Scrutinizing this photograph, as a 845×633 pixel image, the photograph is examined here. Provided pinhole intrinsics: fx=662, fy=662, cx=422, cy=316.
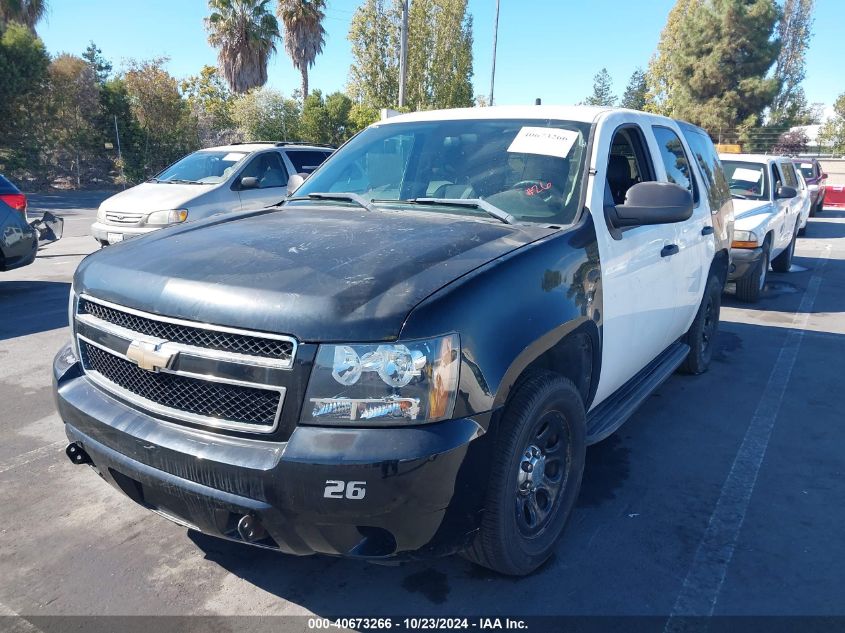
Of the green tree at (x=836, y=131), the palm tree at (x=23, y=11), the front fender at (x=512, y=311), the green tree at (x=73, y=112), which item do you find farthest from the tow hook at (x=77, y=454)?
the green tree at (x=836, y=131)

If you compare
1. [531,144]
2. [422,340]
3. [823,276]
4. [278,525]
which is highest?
[531,144]

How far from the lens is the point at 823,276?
432 inches

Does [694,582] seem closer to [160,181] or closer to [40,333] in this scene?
[40,333]

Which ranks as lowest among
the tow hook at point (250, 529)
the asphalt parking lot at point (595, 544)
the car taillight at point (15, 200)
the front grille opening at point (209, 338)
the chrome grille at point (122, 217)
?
the asphalt parking lot at point (595, 544)

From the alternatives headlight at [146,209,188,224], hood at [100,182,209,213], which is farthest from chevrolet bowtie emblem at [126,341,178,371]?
hood at [100,182,209,213]

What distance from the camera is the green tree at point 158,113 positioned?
96.6 feet

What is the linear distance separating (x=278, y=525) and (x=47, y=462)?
243 centimetres

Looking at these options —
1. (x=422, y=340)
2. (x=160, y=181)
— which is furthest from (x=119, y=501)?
(x=160, y=181)

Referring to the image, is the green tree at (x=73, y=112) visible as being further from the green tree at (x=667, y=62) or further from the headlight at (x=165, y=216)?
the green tree at (x=667, y=62)

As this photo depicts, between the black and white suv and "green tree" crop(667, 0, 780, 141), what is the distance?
39.2 metres

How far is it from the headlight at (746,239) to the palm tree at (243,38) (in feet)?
94.3

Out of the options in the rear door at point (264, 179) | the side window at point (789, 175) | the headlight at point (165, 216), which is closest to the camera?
the headlight at point (165, 216)

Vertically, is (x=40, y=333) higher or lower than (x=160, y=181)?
lower

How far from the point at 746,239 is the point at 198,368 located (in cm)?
767
